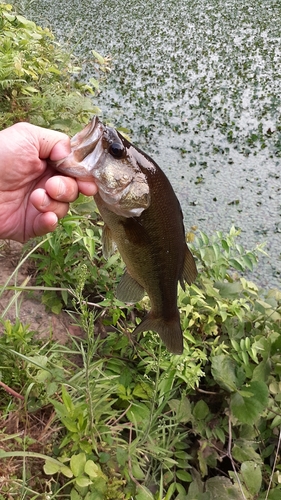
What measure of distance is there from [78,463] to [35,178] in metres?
1.11

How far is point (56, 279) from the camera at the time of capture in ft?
7.19

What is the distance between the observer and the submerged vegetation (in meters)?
1.50

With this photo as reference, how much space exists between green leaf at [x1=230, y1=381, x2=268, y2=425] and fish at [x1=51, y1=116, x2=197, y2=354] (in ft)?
1.43

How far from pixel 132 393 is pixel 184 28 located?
7.57m

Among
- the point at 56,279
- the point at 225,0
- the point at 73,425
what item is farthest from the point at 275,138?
the point at 225,0

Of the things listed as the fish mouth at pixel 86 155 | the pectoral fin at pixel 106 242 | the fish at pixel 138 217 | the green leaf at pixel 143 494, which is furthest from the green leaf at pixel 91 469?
the fish mouth at pixel 86 155

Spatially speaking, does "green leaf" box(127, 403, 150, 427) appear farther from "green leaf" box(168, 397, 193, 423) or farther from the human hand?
the human hand

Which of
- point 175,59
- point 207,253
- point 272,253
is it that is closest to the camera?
point 207,253

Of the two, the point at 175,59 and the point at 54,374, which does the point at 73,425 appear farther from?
the point at 175,59

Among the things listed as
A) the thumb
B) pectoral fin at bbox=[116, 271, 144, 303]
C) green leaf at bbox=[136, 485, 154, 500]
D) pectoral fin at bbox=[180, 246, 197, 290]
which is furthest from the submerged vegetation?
the thumb

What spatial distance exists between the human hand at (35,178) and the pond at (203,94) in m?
2.02

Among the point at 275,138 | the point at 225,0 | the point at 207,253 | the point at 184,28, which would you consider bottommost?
the point at 207,253

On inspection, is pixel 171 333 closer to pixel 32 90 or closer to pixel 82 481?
pixel 82 481

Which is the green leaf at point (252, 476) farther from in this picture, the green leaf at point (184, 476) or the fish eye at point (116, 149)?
the fish eye at point (116, 149)
